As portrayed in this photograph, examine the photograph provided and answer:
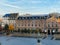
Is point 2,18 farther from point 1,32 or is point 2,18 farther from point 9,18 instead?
point 1,32

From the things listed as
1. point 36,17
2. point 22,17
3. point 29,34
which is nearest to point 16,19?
point 22,17

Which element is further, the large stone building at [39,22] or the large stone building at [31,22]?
the large stone building at [31,22]

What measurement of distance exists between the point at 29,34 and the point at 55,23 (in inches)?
199

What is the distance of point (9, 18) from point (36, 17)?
6268mm

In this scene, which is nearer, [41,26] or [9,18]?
[41,26]

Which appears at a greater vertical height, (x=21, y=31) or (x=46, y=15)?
(x=46, y=15)

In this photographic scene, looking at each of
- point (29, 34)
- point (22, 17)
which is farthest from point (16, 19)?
point (29, 34)

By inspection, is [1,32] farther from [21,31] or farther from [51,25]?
[51,25]

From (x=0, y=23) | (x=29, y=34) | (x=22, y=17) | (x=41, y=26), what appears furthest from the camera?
(x=0, y=23)

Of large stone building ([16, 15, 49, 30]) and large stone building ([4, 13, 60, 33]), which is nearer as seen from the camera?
large stone building ([4, 13, 60, 33])

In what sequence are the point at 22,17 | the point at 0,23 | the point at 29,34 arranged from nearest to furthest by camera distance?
the point at 29,34 → the point at 22,17 → the point at 0,23

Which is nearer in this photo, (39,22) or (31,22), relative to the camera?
(39,22)

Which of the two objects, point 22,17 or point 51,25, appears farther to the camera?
point 22,17

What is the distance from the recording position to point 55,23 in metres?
38.2
